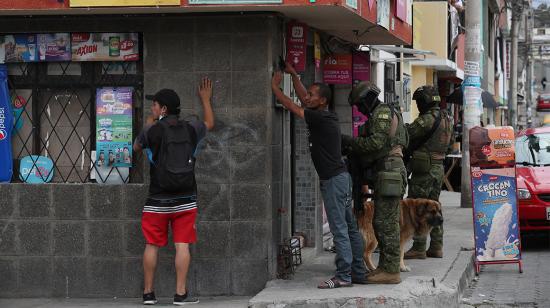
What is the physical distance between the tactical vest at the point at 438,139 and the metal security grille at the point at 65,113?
10.3 feet

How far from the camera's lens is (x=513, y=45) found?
3741cm

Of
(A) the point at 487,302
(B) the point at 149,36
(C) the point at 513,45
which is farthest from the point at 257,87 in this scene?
(C) the point at 513,45

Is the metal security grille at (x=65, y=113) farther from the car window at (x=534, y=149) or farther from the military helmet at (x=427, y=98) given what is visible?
the car window at (x=534, y=149)

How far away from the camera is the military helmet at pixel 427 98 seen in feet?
34.2

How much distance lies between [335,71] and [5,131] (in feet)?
13.0

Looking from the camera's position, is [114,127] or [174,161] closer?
[174,161]

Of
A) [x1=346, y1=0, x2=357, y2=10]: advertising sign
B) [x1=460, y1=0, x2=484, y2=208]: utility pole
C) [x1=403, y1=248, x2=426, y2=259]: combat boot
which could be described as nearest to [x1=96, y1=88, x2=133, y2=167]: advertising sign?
[x1=346, y1=0, x2=357, y2=10]: advertising sign

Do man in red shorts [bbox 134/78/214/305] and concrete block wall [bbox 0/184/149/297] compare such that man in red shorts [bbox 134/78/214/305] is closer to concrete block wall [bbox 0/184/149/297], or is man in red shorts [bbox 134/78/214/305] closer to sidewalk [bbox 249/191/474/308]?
concrete block wall [bbox 0/184/149/297]

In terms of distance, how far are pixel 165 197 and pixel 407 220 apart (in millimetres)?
2655

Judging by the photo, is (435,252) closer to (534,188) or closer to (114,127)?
(534,188)

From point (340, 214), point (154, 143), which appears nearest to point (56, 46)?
point (154, 143)

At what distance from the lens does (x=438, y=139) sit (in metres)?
10.5

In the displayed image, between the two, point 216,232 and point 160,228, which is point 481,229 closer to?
point 216,232

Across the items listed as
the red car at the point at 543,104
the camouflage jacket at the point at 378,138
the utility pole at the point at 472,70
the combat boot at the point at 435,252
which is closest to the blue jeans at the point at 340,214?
the camouflage jacket at the point at 378,138
